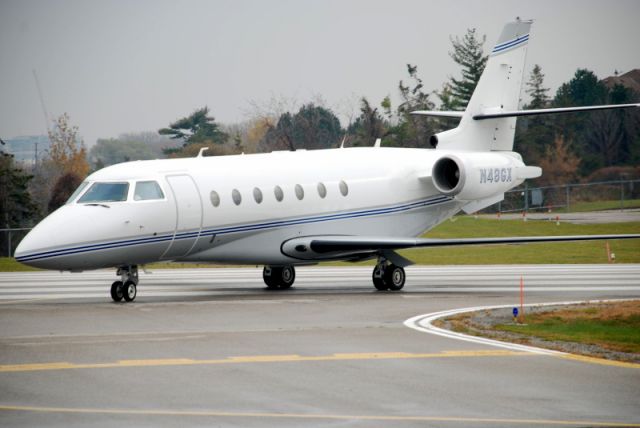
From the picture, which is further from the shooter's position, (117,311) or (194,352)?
(117,311)

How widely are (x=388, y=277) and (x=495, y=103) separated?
267 inches

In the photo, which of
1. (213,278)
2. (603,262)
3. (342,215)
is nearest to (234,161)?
(342,215)

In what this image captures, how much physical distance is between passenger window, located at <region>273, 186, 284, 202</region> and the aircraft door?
226 cm

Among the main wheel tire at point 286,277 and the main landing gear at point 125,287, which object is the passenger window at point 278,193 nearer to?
the main wheel tire at point 286,277

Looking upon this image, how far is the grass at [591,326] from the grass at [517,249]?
16.9 metres

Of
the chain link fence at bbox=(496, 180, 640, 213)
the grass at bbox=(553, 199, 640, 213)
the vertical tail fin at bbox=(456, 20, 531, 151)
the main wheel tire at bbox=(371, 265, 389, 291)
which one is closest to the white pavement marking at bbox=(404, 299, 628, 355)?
the main wheel tire at bbox=(371, 265, 389, 291)

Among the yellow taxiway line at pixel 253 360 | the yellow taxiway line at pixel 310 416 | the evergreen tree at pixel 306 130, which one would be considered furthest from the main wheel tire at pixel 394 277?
the evergreen tree at pixel 306 130

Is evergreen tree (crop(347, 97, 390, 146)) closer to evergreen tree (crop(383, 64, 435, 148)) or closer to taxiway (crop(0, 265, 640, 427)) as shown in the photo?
evergreen tree (crop(383, 64, 435, 148))

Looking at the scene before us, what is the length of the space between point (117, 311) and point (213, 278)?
33.7 ft

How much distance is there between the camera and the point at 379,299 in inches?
910

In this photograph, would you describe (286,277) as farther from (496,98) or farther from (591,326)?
(591,326)

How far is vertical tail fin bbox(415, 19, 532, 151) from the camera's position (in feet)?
97.7

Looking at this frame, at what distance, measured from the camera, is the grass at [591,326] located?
52.0 feet

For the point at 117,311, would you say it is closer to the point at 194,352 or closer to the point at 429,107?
the point at 194,352
